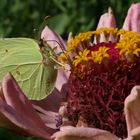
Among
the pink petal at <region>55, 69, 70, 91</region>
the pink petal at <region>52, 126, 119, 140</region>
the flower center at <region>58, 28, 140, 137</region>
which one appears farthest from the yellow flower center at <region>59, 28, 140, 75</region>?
the pink petal at <region>52, 126, 119, 140</region>

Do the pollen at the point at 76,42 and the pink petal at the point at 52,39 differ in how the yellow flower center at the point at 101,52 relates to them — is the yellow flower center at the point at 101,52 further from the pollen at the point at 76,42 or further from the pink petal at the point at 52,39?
the pink petal at the point at 52,39

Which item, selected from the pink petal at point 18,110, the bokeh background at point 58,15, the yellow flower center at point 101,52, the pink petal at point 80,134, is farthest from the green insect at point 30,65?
the bokeh background at point 58,15

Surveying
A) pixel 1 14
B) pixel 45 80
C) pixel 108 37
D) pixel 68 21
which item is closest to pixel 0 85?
pixel 45 80

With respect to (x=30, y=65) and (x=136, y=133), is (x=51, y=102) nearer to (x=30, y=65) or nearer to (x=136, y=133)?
(x=30, y=65)

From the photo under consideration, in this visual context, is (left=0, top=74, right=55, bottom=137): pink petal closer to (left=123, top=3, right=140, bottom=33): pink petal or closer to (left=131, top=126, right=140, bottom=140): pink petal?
(left=131, top=126, right=140, bottom=140): pink petal

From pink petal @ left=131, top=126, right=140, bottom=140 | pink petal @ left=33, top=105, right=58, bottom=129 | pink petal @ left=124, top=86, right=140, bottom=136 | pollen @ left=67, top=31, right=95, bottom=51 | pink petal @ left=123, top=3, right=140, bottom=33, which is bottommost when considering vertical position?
pink petal @ left=33, top=105, right=58, bottom=129

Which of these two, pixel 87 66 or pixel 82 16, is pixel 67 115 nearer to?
pixel 87 66
